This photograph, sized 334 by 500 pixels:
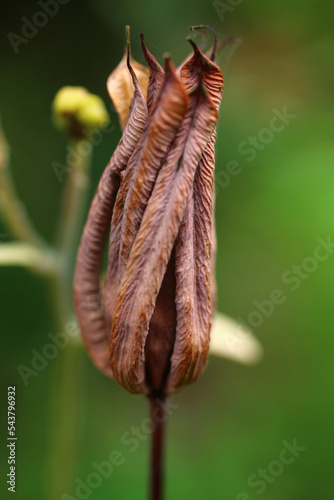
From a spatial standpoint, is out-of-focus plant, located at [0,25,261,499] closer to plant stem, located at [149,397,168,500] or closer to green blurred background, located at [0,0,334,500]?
plant stem, located at [149,397,168,500]

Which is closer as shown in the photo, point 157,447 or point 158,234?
point 158,234

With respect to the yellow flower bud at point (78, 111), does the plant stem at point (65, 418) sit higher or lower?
lower

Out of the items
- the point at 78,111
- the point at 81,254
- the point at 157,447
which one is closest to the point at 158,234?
the point at 81,254

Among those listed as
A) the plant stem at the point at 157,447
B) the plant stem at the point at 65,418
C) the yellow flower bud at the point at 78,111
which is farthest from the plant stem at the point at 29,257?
the plant stem at the point at 157,447

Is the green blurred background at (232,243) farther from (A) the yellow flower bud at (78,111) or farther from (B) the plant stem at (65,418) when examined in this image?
(A) the yellow flower bud at (78,111)

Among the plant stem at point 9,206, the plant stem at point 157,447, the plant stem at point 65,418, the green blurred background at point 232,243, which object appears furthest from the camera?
the green blurred background at point 232,243

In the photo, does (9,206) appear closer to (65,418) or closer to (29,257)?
(29,257)

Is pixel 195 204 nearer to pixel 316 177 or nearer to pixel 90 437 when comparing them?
pixel 316 177
